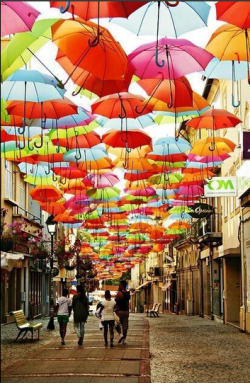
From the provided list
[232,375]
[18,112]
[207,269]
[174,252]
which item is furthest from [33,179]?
[174,252]

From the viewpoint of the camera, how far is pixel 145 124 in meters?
17.5

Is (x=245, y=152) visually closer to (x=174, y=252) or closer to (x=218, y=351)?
(x=218, y=351)

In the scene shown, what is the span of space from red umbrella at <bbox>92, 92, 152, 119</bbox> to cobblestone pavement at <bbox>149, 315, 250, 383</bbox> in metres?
5.63

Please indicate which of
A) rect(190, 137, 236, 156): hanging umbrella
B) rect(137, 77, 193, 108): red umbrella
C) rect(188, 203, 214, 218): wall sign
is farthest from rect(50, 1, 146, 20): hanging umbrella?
rect(188, 203, 214, 218): wall sign

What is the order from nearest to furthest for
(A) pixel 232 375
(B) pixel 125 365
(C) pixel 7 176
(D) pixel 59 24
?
(D) pixel 59 24 → (A) pixel 232 375 → (B) pixel 125 365 → (C) pixel 7 176

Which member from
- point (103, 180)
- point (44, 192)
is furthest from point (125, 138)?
point (44, 192)

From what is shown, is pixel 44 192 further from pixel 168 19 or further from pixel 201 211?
pixel 168 19

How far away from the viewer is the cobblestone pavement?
1333cm

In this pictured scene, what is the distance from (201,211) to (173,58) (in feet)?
74.5

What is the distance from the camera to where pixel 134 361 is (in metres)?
15.7

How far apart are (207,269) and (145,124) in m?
26.1

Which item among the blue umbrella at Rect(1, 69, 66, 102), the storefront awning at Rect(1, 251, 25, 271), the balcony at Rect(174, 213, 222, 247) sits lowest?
the storefront awning at Rect(1, 251, 25, 271)

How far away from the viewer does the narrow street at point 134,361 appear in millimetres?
13000

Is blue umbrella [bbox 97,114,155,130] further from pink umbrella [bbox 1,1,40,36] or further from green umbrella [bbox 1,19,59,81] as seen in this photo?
pink umbrella [bbox 1,1,40,36]
